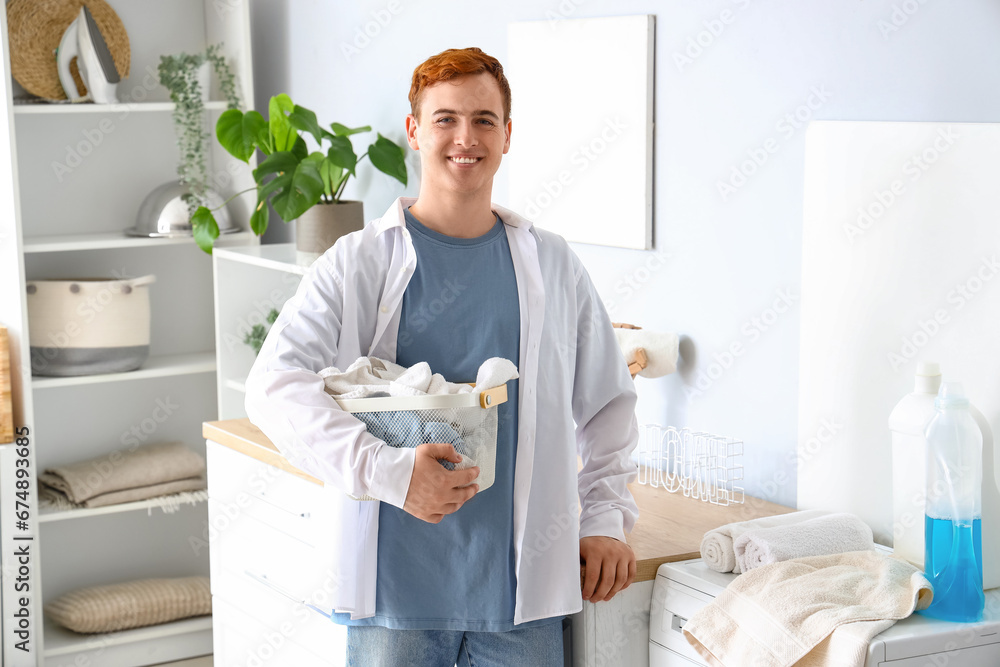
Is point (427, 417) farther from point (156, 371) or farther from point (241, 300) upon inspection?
point (156, 371)

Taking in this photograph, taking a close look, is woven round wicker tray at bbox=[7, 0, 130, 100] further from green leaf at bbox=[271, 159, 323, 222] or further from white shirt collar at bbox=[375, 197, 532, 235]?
white shirt collar at bbox=[375, 197, 532, 235]

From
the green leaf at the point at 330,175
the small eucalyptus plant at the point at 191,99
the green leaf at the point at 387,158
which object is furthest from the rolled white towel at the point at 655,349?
the small eucalyptus plant at the point at 191,99

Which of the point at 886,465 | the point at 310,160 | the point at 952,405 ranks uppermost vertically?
the point at 310,160

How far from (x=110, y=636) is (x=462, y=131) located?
2.43 metres

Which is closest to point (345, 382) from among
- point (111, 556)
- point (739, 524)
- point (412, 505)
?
point (412, 505)

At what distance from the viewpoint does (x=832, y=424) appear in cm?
184

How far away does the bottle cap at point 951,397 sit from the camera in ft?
4.77

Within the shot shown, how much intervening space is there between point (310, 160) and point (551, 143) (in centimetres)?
75

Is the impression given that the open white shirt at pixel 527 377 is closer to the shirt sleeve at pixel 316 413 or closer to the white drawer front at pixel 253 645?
the shirt sleeve at pixel 316 413

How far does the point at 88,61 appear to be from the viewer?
3186mm

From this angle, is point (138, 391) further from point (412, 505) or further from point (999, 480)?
point (999, 480)

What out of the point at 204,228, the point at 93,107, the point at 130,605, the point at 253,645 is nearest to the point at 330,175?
the point at 204,228

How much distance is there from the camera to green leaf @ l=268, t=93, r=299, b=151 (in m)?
2.96

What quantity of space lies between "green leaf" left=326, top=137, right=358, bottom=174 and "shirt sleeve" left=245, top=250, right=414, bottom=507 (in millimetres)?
1433
